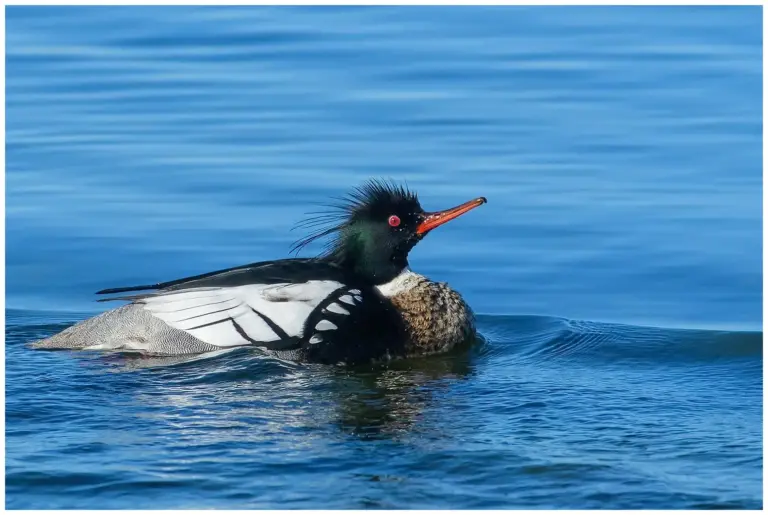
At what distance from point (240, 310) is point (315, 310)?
1.74 feet

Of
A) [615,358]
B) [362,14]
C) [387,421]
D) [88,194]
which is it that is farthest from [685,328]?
[362,14]

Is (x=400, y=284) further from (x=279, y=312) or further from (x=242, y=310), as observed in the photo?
(x=242, y=310)

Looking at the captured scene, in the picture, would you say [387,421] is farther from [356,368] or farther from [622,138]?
[622,138]

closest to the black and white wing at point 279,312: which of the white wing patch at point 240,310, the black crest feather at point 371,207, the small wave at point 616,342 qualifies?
the white wing patch at point 240,310

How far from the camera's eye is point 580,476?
23.7 ft

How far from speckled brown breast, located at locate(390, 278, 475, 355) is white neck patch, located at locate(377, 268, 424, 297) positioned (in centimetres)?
2

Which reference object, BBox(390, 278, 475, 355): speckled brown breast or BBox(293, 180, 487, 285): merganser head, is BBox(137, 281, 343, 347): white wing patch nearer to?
BBox(293, 180, 487, 285): merganser head

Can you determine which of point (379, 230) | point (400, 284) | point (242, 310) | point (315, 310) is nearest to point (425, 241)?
point (400, 284)

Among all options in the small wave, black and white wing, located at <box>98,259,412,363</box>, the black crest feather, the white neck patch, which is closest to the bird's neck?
the white neck patch

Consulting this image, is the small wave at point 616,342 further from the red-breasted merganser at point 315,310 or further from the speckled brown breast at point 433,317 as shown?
the red-breasted merganser at point 315,310

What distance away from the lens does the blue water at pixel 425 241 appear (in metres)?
7.38

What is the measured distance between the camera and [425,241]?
1358 cm

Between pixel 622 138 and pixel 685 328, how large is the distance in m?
4.88

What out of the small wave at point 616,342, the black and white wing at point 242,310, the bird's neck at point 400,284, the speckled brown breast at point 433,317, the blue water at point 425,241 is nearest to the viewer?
the blue water at point 425,241
